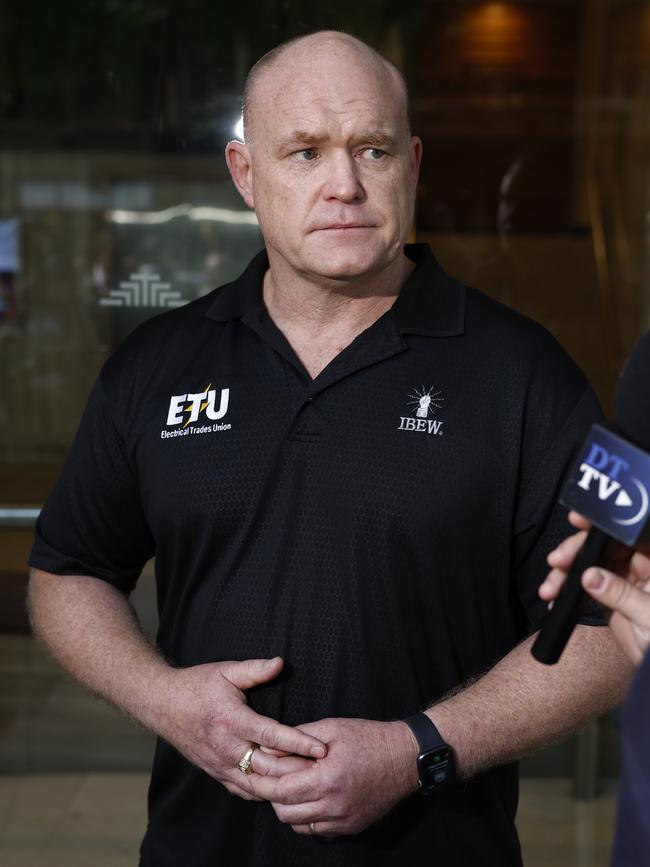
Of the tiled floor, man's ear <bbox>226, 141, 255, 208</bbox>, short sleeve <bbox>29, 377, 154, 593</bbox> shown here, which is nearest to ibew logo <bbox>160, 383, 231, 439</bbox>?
short sleeve <bbox>29, 377, 154, 593</bbox>

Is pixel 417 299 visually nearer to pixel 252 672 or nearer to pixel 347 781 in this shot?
pixel 252 672

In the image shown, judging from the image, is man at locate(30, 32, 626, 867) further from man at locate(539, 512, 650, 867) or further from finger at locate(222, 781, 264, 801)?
man at locate(539, 512, 650, 867)

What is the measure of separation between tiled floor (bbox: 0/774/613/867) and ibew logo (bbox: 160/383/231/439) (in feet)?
7.51

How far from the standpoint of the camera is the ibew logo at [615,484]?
1194 millimetres

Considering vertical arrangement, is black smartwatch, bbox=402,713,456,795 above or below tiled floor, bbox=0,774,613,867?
above

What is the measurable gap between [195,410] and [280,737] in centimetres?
52

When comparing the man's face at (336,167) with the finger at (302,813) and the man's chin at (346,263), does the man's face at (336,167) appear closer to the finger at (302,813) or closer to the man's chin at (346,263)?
the man's chin at (346,263)

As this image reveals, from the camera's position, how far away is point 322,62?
1983 millimetres

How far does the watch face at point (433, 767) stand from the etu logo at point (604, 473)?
2.05 ft

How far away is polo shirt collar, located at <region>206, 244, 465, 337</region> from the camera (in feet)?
6.50

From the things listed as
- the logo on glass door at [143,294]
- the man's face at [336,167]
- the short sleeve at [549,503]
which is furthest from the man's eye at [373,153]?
the logo on glass door at [143,294]

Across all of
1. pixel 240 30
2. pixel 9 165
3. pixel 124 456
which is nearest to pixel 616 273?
pixel 240 30

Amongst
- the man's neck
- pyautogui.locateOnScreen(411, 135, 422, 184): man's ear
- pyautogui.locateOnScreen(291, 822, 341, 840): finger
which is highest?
pyautogui.locateOnScreen(411, 135, 422, 184): man's ear

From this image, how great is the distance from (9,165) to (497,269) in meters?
2.06
